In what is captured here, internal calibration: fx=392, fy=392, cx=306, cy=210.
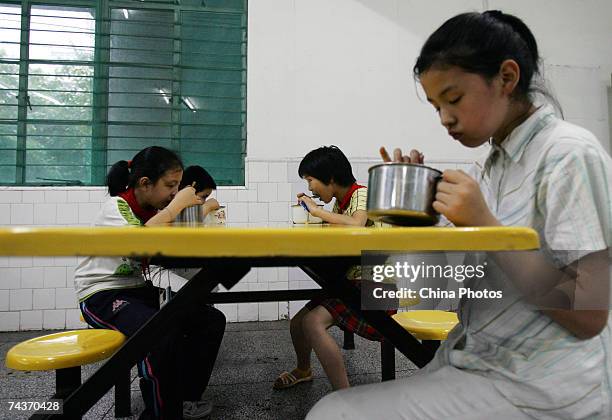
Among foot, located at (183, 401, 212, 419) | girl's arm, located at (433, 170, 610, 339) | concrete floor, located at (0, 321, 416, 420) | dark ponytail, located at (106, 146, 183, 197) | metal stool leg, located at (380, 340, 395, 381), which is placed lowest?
concrete floor, located at (0, 321, 416, 420)

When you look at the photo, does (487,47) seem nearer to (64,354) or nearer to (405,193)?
(405,193)

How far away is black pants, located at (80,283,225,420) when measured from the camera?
138 centimetres

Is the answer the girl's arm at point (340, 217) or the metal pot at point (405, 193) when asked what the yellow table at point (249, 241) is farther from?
the girl's arm at point (340, 217)

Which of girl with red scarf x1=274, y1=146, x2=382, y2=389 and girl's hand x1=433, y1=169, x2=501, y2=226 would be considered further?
girl with red scarf x1=274, y1=146, x2=382, y2=389

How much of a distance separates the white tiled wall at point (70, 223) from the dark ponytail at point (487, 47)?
7.38 feet

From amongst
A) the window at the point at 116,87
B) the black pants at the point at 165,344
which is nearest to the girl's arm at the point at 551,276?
the black pants at the point at 165,344

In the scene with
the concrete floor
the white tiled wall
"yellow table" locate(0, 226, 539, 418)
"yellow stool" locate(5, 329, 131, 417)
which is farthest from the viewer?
the white tiled wall

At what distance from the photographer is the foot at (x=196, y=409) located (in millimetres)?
1674

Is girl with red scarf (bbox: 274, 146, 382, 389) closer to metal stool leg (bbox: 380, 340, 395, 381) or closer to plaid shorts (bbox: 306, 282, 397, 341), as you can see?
plaid shorts (bbox: 306, 282, 397, 341)

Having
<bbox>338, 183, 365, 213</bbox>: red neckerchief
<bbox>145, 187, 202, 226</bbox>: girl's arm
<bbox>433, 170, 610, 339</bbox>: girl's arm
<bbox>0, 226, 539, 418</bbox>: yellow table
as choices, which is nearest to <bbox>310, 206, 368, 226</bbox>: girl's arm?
<bbox>338, 183, 365, 213</bbox>: red neckerchief

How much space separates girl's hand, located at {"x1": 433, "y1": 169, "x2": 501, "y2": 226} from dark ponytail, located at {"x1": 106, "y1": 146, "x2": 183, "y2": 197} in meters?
1.47

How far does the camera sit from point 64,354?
3.93ft

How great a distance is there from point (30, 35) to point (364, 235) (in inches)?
155

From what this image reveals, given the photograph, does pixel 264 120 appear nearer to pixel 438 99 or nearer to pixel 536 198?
pixel 438 99
